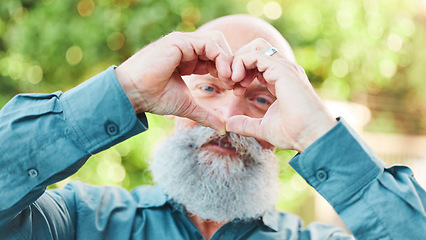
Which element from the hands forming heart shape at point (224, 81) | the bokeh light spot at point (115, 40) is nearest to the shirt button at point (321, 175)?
the hands forming heart shape at point (224, 81)

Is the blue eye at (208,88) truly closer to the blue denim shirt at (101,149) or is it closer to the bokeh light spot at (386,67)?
A: the blue denim shirt at (101,149)

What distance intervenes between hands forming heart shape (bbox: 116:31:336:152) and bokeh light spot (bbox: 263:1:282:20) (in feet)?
5.74

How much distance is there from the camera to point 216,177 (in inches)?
78.1

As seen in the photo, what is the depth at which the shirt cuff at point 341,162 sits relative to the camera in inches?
54.9

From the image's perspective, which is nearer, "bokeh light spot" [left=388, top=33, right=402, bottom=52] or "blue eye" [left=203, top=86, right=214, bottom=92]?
"blue eye" [left=203, top=86, right=214, bottom=92]

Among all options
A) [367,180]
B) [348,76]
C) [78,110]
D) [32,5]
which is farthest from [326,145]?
[32,5]

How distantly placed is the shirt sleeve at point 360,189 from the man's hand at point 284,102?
0.19ft

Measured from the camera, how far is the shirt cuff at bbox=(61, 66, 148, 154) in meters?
1.38

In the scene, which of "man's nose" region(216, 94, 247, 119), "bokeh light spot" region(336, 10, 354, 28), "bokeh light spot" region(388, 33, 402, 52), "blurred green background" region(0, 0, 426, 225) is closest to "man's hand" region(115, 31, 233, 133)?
"man's nose" region(216, 94, 247, 119)

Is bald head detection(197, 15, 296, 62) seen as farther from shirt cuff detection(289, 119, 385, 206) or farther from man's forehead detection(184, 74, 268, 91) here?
shirt cuff detection(289, 119, 385, 206)

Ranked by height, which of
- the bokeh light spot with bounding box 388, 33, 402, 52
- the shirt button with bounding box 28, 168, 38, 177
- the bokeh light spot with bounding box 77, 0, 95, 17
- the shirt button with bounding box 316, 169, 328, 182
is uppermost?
the bokeh light spot with bounding box 77, 0, 95, 17

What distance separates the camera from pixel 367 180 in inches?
55.1

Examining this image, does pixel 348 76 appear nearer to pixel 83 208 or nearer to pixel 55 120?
pixel 83 208

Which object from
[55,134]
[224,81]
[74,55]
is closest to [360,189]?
[224,81]
